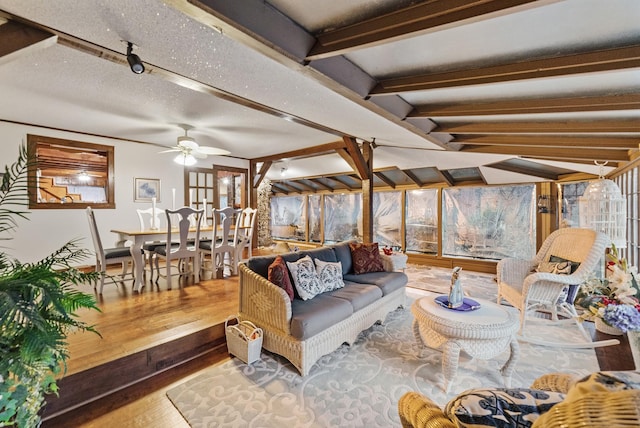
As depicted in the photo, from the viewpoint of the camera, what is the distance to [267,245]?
7.79 metres

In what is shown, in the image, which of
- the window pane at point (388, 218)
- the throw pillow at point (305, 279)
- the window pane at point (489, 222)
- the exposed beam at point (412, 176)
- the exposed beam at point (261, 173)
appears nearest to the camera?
the throw pillow at point (305, 279)

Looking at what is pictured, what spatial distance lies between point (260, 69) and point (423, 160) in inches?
156

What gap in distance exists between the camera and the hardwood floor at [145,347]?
5.98ft

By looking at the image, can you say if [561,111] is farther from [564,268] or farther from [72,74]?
[72,74]

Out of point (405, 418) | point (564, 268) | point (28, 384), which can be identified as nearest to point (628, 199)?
point (564, 268)

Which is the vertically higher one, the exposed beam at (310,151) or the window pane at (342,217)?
the exposed beam at (310,151)

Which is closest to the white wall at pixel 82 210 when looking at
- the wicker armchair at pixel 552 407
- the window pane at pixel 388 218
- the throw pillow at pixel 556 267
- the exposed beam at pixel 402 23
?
the exposed beam at pixel 402 23

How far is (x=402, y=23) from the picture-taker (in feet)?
4.20

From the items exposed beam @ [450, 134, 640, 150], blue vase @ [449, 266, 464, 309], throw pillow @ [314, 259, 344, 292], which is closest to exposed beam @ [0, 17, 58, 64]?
throw pillow @ [314, 259, 344, 292]

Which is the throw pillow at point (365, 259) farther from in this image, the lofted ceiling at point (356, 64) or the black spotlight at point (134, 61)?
the black spotlight at point (134, 61)

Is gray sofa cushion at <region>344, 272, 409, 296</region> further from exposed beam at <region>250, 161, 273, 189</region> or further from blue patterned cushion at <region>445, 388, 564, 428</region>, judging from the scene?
exposed beam at <region>250, 161, 273, 189</region>

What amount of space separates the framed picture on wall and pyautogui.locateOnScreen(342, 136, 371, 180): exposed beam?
157 inches

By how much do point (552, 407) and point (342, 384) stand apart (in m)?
1.70

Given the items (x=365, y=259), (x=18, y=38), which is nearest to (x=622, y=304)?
(x=365, y=259)
